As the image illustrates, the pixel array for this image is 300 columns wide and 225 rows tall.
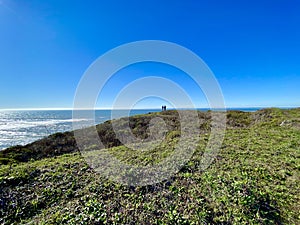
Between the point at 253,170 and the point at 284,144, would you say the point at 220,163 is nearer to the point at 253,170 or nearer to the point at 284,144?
the point at 253,170

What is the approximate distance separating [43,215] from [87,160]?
3.89 m

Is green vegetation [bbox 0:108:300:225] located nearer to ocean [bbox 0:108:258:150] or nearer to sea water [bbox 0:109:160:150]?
sea water [bbox 0:109:160:150]

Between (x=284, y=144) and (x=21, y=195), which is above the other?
(x=284, y=144)

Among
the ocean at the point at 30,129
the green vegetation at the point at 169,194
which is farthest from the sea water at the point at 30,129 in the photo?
the green vegetation at the point at 169,194

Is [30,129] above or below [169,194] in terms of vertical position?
below

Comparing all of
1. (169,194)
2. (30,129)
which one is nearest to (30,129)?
(30,129)

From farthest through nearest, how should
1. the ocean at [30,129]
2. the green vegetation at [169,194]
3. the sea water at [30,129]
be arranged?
1. the ocean at [30,129]
2. the sea water at [30,129]
3. the green vegetation at [169,194]

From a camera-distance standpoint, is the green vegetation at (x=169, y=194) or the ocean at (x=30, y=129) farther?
the ocean at (x=30, y=129)

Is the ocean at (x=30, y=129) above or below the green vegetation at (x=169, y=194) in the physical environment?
below

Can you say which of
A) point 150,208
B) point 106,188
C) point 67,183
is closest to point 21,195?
point 67,183

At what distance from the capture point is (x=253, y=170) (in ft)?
23.5

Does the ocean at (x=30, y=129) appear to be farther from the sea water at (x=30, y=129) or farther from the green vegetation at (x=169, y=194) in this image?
the green vegetation at (x=169, y=194)

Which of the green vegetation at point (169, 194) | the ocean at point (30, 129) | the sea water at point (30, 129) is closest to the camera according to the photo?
the green vegetation at point (169, 194)

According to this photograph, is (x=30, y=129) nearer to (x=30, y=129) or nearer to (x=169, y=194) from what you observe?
(x=30, y=129)
